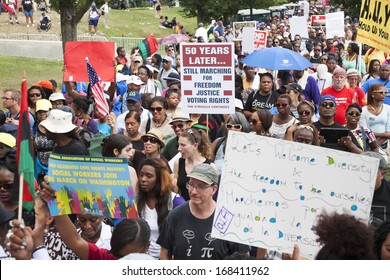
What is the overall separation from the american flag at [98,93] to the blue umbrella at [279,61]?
354 cm

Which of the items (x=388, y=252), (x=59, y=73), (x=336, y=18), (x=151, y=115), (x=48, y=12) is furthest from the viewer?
(x=48, y=12)

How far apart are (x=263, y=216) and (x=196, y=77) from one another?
422 centimetres

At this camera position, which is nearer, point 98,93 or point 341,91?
point 98,93

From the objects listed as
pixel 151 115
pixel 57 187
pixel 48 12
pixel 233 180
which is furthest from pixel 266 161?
pixel 48 12

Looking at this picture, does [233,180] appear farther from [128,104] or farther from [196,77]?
[128,104]

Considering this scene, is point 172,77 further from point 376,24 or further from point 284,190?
point 284,190

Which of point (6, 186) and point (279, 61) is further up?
point (6, 186)

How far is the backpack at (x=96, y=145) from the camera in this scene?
354 inches

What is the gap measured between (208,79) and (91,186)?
416 cm

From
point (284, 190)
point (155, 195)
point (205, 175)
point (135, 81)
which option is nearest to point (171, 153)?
point (155, 195)

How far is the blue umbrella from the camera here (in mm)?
13781

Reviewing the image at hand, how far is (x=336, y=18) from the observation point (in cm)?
2134

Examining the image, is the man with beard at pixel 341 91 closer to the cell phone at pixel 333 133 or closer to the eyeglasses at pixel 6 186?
the cell phone at pixel 333 133

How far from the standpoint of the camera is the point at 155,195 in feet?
22.7
